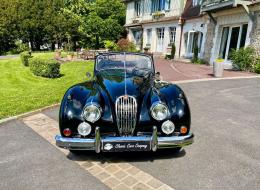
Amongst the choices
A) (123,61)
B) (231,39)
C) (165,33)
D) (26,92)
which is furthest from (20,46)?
(123,61)

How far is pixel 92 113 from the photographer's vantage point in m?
3.67

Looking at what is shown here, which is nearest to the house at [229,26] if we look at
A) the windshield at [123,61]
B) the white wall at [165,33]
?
the white wall at [165,33]

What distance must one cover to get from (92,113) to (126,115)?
0.53m

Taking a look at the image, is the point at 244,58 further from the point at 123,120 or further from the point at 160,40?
the point at 160,40

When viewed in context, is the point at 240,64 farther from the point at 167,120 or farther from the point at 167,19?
the point at 167,120

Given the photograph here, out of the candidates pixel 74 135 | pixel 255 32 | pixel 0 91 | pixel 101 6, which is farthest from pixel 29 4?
pixel 74 135

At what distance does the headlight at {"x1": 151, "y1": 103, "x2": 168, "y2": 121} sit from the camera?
3.72 meters

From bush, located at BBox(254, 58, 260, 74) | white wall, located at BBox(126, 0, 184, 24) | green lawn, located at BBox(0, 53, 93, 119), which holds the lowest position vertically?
green lawn, located at BBox(0, 53, 93, 119)

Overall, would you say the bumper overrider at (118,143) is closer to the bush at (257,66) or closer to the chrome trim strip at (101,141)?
the chrome trim strip at (101,141)

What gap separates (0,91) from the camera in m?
9.38

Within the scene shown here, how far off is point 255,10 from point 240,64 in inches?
124

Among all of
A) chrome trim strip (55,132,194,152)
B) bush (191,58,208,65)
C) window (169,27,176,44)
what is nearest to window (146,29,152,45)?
window (169,27,176,44)

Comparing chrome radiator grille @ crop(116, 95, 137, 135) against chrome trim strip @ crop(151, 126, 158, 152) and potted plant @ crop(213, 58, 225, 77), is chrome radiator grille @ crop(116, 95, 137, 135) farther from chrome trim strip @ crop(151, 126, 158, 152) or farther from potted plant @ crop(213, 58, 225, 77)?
potted plant @ crop(213, 58, 225, 77)

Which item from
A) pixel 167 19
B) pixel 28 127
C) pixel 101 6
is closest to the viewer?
pixel 28 127
